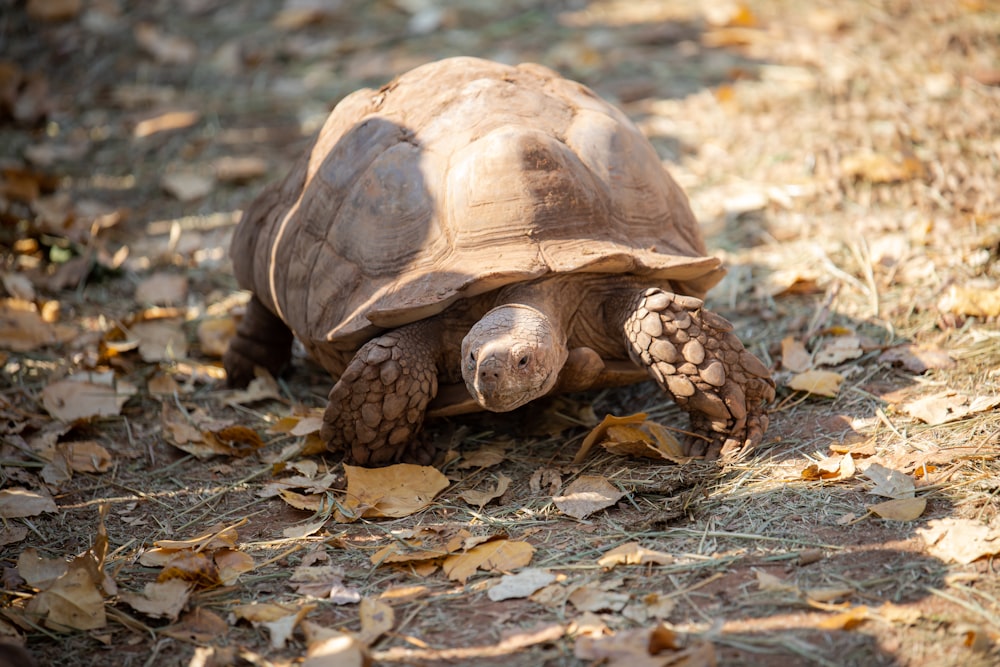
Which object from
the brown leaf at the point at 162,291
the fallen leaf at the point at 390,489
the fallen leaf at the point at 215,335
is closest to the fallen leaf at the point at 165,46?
the brown leaf at the point at 162,291

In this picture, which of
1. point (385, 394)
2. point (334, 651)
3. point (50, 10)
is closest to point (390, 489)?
point (385, 394)

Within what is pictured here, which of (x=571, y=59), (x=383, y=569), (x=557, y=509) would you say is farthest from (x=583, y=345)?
(x=571, y=59)

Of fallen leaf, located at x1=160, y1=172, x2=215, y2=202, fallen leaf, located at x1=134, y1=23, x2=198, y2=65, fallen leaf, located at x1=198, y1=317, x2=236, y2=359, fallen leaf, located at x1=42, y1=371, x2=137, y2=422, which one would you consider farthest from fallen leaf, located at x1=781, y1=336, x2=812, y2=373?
fallen leaf, located at x1=134, y1=23, x2=198, y2=65

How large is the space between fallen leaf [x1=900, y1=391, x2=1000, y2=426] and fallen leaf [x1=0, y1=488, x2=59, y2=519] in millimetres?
3003

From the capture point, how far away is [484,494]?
321 cm

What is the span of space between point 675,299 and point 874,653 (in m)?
1.36

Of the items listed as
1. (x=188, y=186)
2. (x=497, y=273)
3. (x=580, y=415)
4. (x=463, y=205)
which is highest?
(x=463, y=205)

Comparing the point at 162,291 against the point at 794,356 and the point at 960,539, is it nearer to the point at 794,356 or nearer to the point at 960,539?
the point at 794,356

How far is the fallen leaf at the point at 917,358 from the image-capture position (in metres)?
3.59

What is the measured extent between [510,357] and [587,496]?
541mm

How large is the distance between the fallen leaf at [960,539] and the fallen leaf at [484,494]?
1.31 m

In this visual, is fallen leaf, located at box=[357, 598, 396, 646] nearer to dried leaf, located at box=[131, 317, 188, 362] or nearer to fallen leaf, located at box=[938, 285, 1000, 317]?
dried leaf, located at box=[131, 317, 188, 362]

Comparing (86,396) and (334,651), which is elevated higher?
(334,651)

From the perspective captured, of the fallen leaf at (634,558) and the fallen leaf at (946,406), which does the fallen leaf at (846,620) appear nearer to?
the fallen leaf at (634,558)
